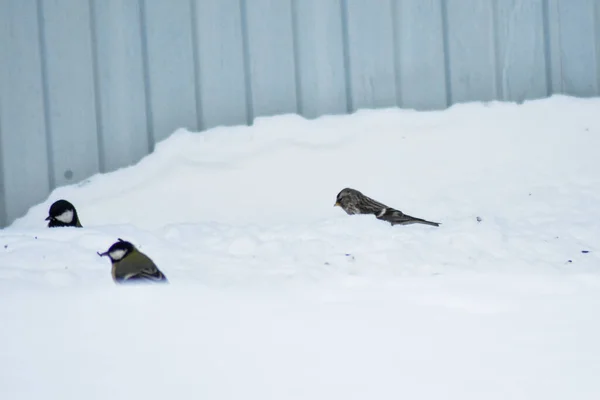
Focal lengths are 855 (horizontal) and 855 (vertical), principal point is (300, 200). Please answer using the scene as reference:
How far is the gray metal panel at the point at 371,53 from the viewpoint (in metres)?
6.07

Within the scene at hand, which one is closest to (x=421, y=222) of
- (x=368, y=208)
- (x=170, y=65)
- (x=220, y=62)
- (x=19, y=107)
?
(x=368, y=208)

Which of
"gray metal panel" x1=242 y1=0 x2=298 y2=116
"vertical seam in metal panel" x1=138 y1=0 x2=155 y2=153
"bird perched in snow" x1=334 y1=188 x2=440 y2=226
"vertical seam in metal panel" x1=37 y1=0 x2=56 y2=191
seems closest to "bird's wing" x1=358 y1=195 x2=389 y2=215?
"bird perched in snow" x1=334 y1=188 x2=440 y2=226

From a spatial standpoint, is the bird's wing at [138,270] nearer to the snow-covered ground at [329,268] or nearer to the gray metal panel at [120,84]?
the snow-covered ground at [329,268]

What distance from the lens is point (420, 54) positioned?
241 inches

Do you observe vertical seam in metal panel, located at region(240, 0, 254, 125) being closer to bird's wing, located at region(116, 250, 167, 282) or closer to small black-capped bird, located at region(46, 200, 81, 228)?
small black-capped bird, located at region(46, 200, 81, 228)

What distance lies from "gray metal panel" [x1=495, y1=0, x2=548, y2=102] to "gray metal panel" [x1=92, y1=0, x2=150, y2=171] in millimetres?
2580

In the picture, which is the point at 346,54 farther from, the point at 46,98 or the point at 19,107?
the point at 19,107

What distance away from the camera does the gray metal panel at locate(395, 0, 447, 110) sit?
20.1 ft

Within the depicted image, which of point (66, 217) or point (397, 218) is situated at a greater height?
point (66, 217)

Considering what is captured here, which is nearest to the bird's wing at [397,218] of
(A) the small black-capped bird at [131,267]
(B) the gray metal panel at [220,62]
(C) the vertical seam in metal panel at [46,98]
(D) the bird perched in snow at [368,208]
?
(D) the bird perched in snow at [368,208]

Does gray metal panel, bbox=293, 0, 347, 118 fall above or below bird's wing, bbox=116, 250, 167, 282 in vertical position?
above

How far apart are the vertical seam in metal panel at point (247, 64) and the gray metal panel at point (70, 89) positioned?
106cm

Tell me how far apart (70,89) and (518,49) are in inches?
126

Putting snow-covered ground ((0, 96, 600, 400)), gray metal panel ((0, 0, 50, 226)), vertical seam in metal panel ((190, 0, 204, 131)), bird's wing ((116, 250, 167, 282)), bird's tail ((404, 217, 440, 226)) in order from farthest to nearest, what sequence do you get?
vertical seam in metal panel ((190, 0, 204, 131))
gray metal panel ((0, 0, 50, 226))
bird's tail ((404, 217, 440, 226))
bird's wing ((116, 250, 167, 282))
snow-covered ground ((0, 96, 600, 400))
